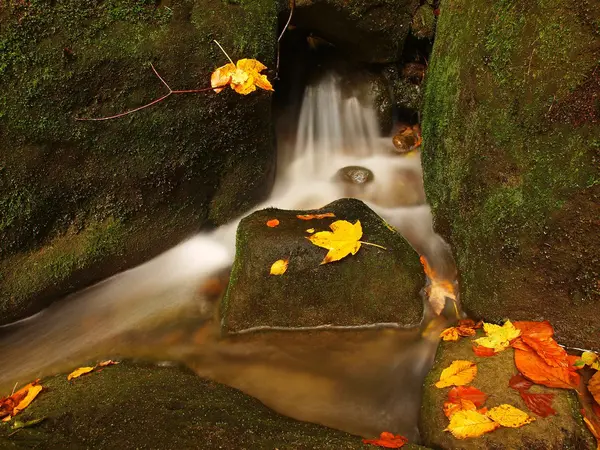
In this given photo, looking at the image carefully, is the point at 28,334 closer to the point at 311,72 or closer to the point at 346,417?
the point at 346,417

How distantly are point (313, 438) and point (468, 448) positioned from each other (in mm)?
1068

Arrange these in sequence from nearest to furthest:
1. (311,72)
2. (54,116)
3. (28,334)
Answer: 1. (54,116)
2. (28,334)
3. (311,72)

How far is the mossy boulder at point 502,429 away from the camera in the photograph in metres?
2.70

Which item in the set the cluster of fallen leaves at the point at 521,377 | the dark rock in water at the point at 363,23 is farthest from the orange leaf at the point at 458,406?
the dark rock in water at the point at 363,23

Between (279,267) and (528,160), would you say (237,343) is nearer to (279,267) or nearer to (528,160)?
(279,267)

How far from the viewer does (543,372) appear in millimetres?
3074

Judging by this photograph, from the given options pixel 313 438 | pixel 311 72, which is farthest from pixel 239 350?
pixel 311 72

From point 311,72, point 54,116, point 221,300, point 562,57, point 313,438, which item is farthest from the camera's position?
point 311,72

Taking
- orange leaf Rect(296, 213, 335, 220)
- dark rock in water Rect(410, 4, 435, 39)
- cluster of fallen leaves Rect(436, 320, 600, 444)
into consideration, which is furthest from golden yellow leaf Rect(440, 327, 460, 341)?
dark rock in water Rect(410, 4, 435, 39)

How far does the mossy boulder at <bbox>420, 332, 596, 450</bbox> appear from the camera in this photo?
2703mm

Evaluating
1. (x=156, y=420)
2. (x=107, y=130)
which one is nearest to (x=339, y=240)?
(x=156, y=420)

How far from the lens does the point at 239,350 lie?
380 cm

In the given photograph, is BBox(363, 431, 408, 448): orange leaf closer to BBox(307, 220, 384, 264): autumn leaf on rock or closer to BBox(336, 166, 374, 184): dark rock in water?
BBox(307, 220, 384, 264): autumn leaf on rock

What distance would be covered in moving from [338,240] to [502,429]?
76.0 inches
